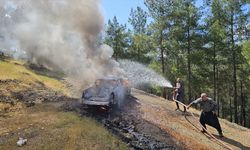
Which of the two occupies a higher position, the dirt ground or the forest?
the forest

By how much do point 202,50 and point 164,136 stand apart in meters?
21.1

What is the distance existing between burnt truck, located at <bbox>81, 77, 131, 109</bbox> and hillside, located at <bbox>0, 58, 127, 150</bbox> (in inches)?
50.1

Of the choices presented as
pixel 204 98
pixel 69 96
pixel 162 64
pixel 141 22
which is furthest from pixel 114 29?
pixel 204 98

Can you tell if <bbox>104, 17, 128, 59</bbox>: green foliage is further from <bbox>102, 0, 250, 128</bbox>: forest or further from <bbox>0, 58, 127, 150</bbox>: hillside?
<bbox>0, 58, 127, 150</bbox>: hillside

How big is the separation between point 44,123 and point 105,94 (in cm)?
385

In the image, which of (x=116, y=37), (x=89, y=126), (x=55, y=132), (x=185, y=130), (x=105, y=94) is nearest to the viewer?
(x=55, y=132)

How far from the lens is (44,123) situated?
46.4 ft

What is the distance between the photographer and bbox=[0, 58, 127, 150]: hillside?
12.1 meters

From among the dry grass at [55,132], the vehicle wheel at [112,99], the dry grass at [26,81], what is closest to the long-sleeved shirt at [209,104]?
the vehicle wheel at [112,99]

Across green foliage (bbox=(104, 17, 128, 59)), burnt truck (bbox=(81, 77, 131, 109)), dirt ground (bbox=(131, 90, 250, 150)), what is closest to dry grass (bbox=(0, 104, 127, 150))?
burnt truck (bbox=(81, 77, 131, 109))

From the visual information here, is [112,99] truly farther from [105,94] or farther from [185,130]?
[185,130]

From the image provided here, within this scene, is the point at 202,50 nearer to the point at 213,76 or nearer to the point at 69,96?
the point at 213,76

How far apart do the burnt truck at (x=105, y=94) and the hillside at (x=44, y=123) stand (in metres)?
1.27

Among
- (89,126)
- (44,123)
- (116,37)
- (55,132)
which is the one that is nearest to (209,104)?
(89,126)
